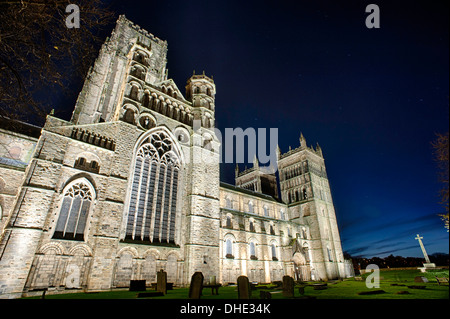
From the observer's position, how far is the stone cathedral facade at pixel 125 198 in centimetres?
1447

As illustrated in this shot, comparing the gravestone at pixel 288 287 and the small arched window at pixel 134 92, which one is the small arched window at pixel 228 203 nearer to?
the small arched window at pixel 134 92

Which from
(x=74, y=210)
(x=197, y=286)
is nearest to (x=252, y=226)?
(x=74, y=210)

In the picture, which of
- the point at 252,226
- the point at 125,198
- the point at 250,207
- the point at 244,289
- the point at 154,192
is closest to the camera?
the point at 244,289

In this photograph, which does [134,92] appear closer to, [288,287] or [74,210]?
[74,210]

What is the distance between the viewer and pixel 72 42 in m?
6.17

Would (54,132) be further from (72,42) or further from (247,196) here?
(247,196)

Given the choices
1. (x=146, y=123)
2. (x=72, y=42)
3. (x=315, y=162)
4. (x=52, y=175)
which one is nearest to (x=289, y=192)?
(x=315, y=162)

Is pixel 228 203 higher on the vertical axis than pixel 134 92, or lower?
lower

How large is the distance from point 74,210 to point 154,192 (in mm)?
6161

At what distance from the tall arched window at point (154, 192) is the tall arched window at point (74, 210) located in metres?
3.05

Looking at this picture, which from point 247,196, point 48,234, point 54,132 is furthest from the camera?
point 247,196

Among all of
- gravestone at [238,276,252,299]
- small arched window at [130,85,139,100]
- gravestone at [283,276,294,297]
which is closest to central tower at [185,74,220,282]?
small arched window at [130,85,139,100]

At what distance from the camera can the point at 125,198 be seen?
18.5 meters
